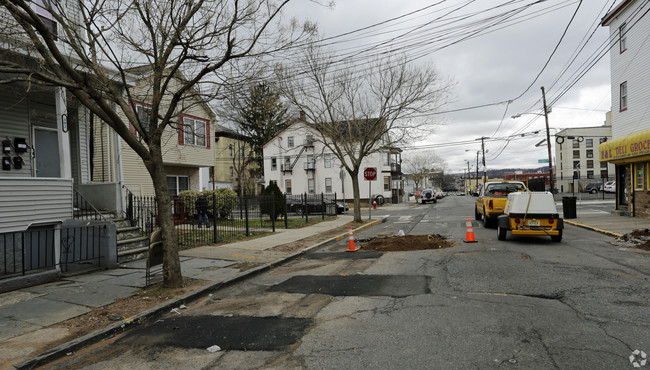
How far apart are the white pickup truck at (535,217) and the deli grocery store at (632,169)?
813 centimetres

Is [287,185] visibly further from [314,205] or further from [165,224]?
[165,224]

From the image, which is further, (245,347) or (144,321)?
(144,321)

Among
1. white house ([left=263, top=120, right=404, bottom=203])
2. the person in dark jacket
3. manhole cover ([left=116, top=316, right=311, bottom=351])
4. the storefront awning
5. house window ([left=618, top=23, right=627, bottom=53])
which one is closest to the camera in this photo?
manhole cover ([left=116, top=316, right=311, bottom=351])

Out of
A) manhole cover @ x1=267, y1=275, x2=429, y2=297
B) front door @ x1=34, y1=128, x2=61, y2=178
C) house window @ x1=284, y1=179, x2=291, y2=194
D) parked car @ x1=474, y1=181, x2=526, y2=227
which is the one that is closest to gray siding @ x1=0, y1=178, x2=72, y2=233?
front door @ x1=34, y1=128, x2=61, y2=178

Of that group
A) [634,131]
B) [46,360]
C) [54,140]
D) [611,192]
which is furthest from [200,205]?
[611,192]

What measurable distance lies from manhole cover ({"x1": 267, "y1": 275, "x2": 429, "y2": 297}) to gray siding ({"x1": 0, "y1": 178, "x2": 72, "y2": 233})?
5.46 metres

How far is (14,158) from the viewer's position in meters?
10.2

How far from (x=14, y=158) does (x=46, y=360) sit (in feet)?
27.5

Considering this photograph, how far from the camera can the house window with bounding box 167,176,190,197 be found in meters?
20.3

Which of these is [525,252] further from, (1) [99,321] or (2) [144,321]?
(1) [99,321]

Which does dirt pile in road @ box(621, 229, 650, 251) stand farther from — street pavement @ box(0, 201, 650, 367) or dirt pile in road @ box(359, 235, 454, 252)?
street pavement @ box(0, 201, 650, 367)

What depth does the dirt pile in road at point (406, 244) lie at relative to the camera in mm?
10688

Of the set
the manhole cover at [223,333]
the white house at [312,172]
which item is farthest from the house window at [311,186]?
the manhole cover at [223,333]

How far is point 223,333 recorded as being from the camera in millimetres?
4793
